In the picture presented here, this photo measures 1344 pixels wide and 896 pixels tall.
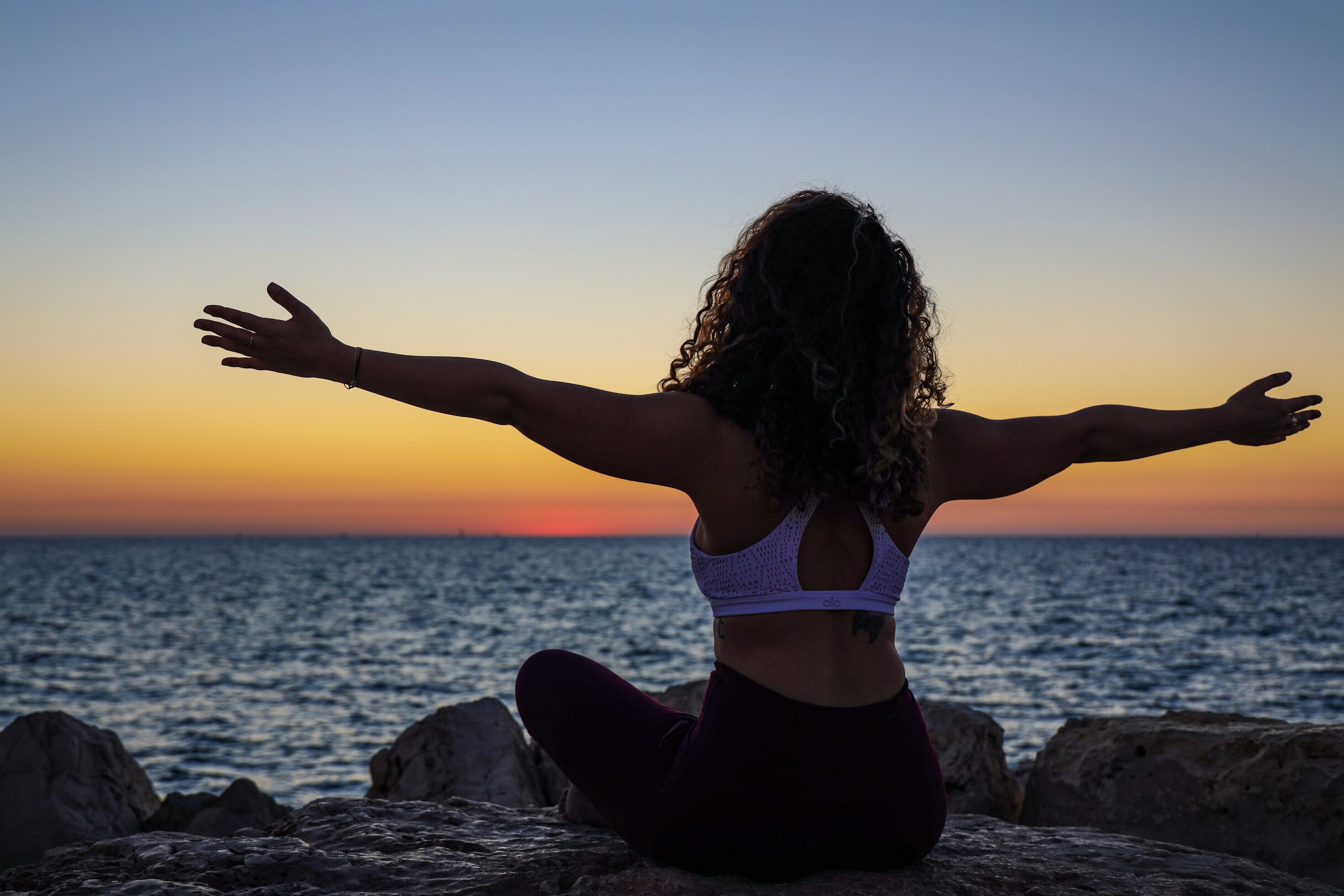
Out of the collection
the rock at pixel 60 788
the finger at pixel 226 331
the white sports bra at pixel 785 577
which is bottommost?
the rock at pixel 60 788

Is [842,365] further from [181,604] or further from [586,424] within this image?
[181,604]

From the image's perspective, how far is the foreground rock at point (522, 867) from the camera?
8.90ft

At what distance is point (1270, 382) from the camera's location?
133 inches

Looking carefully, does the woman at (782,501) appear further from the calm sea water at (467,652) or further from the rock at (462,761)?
the calm sea water at (467,652)

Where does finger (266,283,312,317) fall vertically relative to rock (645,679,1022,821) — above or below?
above

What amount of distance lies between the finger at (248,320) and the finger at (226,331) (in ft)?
0.05

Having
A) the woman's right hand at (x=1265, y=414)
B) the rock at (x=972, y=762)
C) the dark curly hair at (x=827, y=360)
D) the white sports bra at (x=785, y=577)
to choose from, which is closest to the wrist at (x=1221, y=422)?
the woman's right hand at (x=1265, y=414)

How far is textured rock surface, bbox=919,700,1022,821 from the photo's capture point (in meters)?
5.62

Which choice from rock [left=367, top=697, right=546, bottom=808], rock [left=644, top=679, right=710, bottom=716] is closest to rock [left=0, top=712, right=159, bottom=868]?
rock [left=367, top=697, right=546, bottom=808]

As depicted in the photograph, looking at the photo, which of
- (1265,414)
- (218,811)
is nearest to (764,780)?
(1265,414)

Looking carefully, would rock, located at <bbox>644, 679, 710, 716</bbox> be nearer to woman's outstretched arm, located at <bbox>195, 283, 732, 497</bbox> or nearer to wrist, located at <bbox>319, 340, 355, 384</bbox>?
woman's outstretched arm, located at <bbox>195, 283, 732, 497</bbox>

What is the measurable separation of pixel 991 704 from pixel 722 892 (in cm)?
1443

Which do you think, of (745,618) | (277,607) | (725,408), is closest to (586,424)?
(725,408)

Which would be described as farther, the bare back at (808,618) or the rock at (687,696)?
the rock at (687,696)
